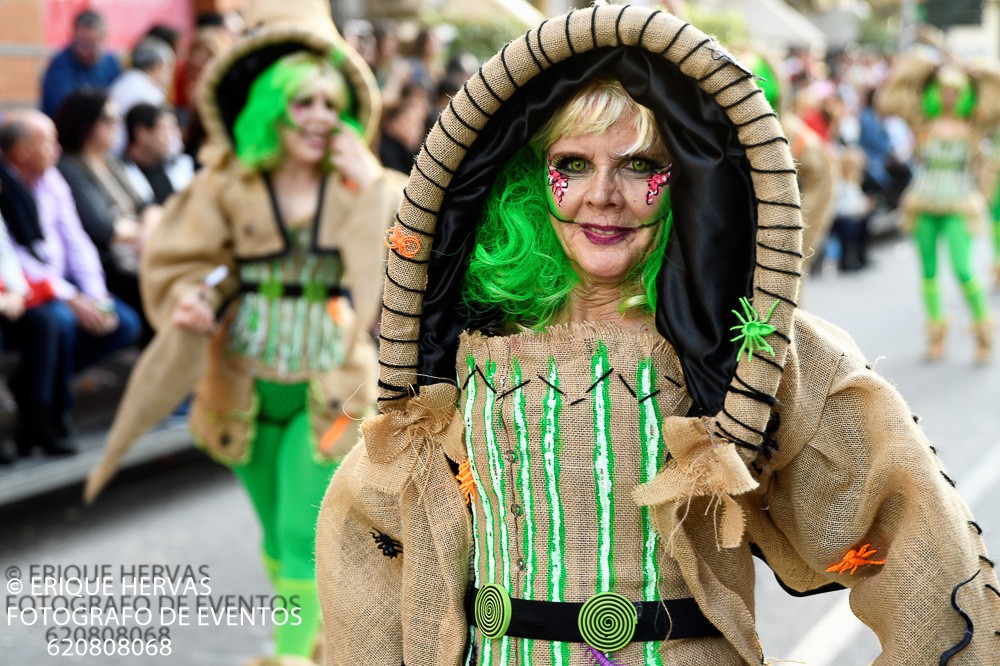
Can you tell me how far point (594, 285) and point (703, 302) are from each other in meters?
0.28

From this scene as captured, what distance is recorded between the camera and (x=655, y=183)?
79.5 inches

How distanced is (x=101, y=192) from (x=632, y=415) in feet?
20.0

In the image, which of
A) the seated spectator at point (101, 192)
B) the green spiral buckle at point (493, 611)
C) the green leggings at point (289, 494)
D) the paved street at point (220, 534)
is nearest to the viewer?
the green spiral buckle at point (493, 611)

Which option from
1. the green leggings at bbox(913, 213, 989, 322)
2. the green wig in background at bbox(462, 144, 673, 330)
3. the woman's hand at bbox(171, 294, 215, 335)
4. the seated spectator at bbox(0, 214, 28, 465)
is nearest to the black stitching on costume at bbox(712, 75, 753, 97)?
the green wig in background at bbox(462, 144, 673, 330)

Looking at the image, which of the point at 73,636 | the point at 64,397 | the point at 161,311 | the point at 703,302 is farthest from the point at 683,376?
the point at 64,397

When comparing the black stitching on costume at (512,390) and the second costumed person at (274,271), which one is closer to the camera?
the black stitching on costume at (512,390)

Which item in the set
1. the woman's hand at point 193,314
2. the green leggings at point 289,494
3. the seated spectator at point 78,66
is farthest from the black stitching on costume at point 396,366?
the seated spectator at point 78,66

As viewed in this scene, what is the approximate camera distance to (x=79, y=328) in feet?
21.8

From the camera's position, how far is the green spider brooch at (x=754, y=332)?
5.97 feet

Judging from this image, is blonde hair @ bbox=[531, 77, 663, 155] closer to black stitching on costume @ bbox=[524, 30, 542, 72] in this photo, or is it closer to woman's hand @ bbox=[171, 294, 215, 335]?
black stitching on costume @ bbox=[524, 30, 542, 72]

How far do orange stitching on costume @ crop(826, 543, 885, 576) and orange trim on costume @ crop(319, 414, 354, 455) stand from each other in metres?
2.17

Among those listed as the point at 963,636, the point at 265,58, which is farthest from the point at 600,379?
the point at 265,58

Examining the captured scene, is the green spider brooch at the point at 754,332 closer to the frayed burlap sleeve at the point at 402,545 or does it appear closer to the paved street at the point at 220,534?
the frayed burlap sleeve at the point at 402,545

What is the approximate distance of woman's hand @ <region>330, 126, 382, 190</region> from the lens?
417 centimetres
